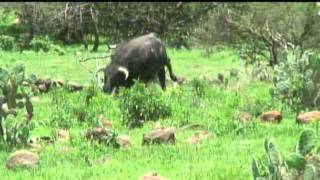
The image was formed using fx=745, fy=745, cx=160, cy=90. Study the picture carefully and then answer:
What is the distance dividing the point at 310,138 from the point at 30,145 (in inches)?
165

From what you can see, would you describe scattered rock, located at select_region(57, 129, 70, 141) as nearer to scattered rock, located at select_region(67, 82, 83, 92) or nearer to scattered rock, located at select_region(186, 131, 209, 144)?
scattered rock, located at select_region(186, 131, 209, 144)

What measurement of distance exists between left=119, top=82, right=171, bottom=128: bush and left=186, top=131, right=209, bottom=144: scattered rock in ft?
3.87

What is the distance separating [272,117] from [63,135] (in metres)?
2.73

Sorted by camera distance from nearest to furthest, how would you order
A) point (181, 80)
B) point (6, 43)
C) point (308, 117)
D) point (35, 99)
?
1. point (308, 117)
2. point (35, 99)
3. point (181, 80)
4. point (6, 43)

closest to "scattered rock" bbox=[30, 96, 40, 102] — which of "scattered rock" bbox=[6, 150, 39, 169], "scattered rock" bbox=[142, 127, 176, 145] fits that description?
"scattered rock" bbox=[142, 127, 176, 145]

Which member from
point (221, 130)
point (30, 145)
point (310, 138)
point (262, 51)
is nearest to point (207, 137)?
point (221, 130)

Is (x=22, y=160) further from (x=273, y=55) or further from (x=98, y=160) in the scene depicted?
(x=273, y=55)

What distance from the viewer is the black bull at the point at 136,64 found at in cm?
1402

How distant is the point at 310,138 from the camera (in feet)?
17.5

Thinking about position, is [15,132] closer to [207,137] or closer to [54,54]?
[207,137]

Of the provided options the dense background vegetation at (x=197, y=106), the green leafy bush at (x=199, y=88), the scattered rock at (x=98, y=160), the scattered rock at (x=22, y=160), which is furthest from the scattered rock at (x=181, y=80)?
the scattered rock at (x=22, y=160)

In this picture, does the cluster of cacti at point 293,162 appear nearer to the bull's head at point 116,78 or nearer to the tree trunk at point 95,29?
the bull's head at point 116,78

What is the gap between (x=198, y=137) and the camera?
8.95 metres

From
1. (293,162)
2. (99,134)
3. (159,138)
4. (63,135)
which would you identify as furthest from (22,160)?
(293,162)
